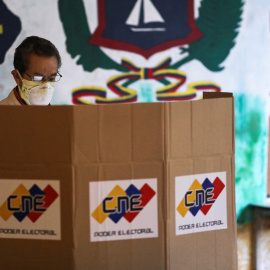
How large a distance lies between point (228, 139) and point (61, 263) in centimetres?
42

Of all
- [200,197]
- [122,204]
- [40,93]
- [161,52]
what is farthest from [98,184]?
[161,52]

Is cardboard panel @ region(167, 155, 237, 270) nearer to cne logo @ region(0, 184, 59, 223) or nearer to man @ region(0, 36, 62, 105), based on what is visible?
cne logo @ region(0, 184, 59, 223)

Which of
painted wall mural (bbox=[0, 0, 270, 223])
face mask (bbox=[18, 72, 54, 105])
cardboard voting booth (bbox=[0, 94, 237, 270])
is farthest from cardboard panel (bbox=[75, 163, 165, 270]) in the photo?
painted wall mural (bbox=[0, 0, 270, 223])

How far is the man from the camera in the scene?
1.72 meters

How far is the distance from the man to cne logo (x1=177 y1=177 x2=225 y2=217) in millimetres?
705

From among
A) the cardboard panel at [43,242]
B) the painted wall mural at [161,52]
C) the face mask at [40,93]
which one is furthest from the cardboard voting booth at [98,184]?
the painted wall mural at [161,52]

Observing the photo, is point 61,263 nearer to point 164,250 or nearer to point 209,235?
point 164,250

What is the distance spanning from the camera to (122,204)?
1.11m

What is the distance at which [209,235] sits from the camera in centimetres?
120

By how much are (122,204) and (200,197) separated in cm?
17

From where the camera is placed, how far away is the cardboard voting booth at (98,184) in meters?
1.09

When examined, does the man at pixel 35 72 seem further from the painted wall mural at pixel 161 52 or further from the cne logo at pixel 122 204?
the painted wall mural at pixel 161 52

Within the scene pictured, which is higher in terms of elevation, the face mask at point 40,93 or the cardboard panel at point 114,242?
the face mask at point 40,93

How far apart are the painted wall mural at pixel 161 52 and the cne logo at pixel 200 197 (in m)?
1.72
